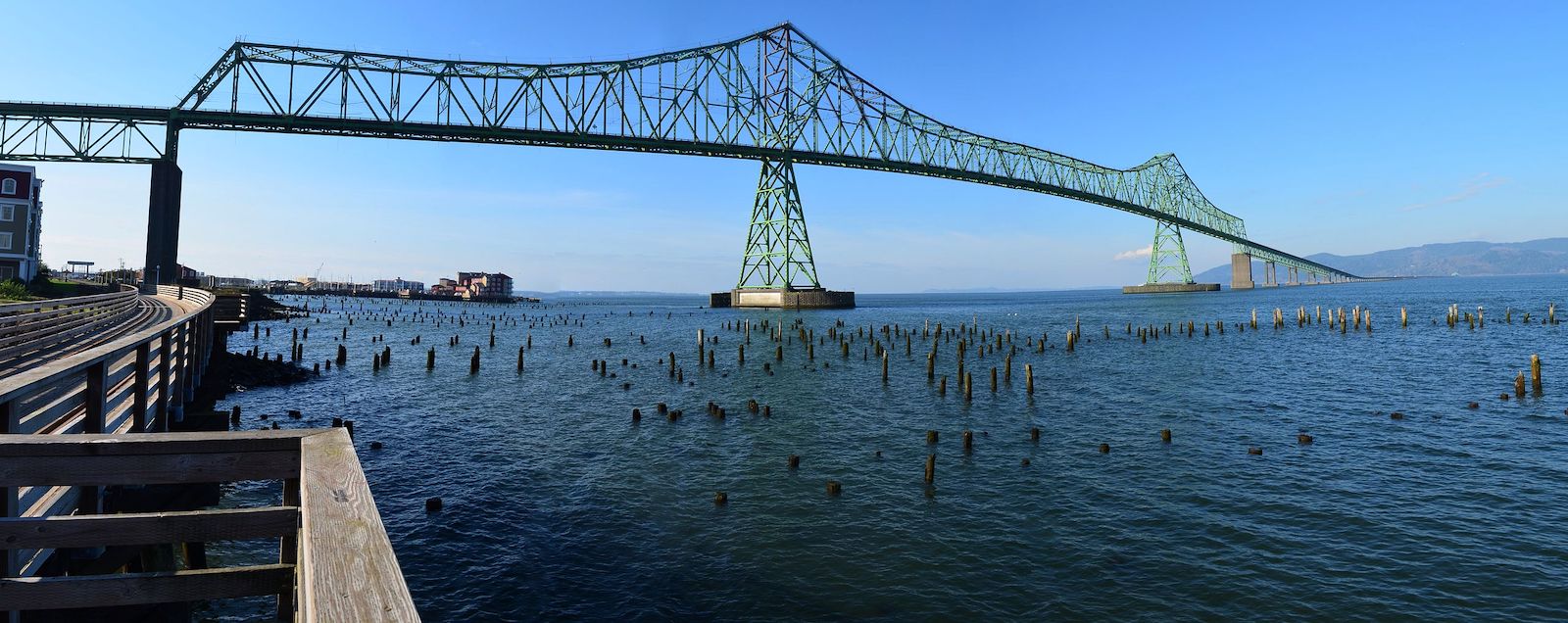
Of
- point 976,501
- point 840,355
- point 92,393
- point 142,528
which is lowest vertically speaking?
point 976,501

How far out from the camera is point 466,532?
1151 centimetres

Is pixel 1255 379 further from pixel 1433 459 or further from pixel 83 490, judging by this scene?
pixel 83 490

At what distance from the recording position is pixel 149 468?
A: 3.41m

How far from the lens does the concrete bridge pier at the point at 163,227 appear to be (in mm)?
38781

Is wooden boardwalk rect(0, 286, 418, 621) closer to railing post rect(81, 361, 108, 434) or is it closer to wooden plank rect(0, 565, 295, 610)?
wooden plank rect(0, 565, 295, 610)

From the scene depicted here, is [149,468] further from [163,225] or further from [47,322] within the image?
[163,225]

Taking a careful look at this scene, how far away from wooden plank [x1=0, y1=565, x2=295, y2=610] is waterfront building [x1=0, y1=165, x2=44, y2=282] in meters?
62.4

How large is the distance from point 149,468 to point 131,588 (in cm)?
56

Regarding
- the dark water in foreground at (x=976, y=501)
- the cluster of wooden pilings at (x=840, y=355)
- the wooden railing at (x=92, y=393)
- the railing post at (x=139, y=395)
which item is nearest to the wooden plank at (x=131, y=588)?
the wooden railing at (x=92, y=393)

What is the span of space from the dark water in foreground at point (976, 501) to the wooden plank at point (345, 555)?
6820 mm

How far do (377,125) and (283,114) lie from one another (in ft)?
24.2

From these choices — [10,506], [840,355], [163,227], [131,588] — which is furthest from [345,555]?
[163,227]

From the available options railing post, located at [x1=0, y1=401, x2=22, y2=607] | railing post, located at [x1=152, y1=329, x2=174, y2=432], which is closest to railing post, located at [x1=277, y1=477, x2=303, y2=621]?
railing post, located at [x1=0, y1=401, x2=22, y2=607]

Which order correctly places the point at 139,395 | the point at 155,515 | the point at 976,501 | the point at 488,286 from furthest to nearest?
1. the point at 488,286
2. the point at 976,501
3. the point at 139,395
4. the point at 155,515
